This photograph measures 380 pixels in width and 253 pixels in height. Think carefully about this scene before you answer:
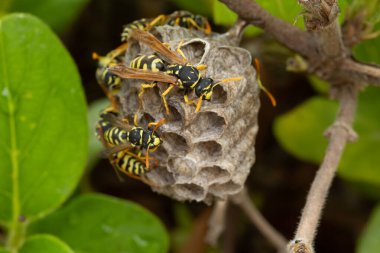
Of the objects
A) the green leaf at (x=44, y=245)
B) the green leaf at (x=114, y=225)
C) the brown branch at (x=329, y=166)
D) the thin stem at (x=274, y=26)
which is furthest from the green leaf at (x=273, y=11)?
the green leaf at (x=44, y=245)

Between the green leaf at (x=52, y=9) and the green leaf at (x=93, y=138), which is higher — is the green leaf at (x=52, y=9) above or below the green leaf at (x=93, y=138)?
above

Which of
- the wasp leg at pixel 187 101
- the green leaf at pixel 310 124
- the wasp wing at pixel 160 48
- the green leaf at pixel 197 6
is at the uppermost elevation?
the green leaf at pixel 197 6

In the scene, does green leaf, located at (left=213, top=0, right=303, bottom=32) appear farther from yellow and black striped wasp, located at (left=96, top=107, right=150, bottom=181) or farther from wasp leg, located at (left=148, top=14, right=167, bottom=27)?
yellow and black striped wasp, located at (left=96, top=107, right=150, bottom=181)

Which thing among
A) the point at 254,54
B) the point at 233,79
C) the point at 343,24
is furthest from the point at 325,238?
the point at 233,79

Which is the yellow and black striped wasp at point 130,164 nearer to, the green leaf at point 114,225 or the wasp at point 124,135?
the wasp at point 124,135

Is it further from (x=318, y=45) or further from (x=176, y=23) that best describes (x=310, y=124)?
(x=176, y=23)

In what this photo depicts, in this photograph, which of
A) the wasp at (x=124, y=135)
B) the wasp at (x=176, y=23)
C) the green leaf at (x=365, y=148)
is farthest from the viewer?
the green leaf at (x=365, y=148)

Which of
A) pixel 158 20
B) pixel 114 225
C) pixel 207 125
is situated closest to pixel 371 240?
pixel 207 125
